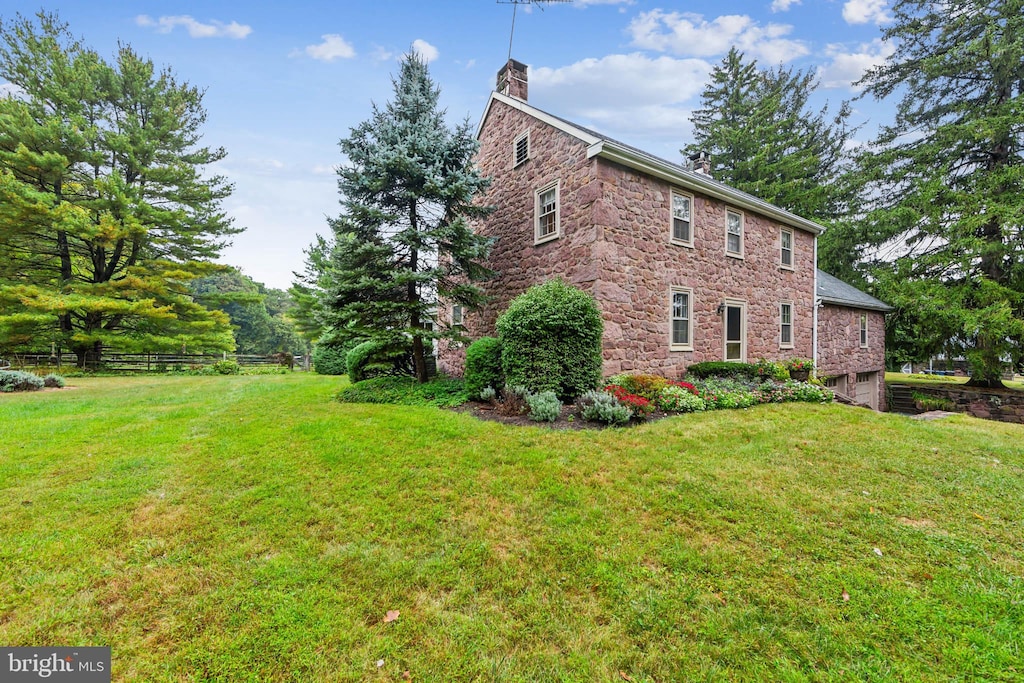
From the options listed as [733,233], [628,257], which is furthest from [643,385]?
[733,233]

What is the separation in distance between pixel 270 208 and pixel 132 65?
948cm

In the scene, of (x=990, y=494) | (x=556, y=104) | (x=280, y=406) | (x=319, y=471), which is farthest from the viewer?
(x=556, y=104)

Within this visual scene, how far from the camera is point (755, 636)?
209 cm

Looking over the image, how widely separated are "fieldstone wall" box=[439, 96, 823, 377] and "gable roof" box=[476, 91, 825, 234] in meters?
0.16

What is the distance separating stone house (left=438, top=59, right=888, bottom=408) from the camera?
811cm

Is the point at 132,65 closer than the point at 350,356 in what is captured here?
No

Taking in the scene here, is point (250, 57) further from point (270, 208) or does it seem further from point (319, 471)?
point (319, 471)

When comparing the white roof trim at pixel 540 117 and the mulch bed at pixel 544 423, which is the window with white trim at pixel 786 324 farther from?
the white roof trim at pixel 540 117

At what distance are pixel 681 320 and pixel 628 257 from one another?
7.75 feet

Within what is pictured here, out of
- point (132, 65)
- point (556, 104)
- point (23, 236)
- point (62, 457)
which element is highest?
point (132, 65)

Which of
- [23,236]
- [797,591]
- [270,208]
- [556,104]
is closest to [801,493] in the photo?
[797,591]

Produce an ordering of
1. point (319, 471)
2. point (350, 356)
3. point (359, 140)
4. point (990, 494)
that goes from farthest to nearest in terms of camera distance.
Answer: point (350, 356), point (359, 140), point (319, 471), point (990, 494)

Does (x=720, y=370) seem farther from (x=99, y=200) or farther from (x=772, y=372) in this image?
(x=99, y=200)

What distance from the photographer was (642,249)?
8.49 metres
